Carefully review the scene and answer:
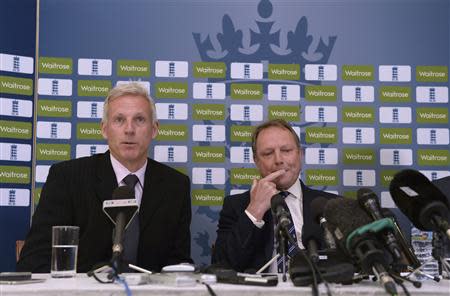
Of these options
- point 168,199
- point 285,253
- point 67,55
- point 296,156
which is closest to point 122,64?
point 67,55

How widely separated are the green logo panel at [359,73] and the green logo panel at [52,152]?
186 centimetres

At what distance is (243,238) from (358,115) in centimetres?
142

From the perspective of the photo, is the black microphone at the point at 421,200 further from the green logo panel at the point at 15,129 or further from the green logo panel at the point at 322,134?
the green logo panel at the point at 15,129

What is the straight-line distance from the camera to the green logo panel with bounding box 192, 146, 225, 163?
351cm

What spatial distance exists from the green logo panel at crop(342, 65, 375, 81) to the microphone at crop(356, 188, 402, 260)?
207 cm

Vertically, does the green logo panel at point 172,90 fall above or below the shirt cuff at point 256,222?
above

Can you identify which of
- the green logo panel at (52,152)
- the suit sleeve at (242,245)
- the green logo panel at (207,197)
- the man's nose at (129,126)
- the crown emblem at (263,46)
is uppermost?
the crown emblem at (263,46)

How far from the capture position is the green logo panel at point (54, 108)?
11.2 ft

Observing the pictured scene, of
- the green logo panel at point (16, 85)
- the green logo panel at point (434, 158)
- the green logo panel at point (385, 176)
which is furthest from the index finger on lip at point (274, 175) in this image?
the green logo panel at point (16, 85)

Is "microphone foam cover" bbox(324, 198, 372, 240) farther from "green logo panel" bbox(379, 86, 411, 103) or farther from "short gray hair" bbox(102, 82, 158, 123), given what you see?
"green logo panel" bbox(379, 86, 411, 103)

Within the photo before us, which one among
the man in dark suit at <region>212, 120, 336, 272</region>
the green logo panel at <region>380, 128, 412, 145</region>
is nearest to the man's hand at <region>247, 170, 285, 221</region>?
the man in dark suit at <region>212, 120, 336, 272</region>

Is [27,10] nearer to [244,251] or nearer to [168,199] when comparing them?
[168,199]

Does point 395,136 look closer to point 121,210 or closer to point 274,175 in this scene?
point 274,175

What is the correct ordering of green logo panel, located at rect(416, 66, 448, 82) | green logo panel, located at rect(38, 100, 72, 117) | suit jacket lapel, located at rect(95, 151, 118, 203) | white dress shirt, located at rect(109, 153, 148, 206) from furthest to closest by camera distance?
green logo panel, located at rect(416, 66, 448, 82) → green logo panel, located at rect(38, 100, 72, 117) → white dress shirt, located at rect(109, 153, 148, 206) → suit jacket lapel, located at rect(95, 151, 118, 203)
